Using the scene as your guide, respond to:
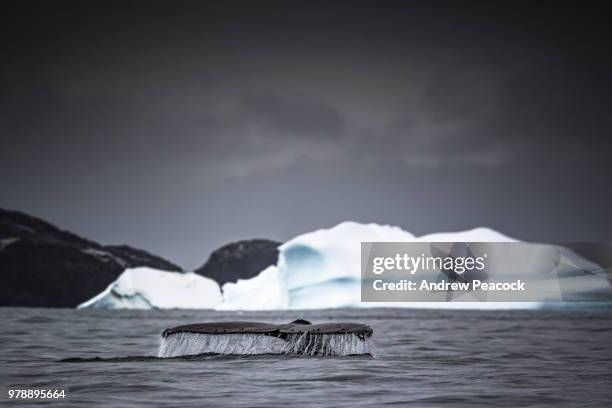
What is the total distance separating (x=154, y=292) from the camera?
90250 millimetres

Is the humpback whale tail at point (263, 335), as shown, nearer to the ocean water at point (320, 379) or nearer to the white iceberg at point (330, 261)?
the ocean water at point (320, 379)

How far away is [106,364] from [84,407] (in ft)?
24.6

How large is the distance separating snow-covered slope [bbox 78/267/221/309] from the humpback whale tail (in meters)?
66.8

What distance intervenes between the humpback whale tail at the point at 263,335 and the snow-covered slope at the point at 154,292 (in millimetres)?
66811

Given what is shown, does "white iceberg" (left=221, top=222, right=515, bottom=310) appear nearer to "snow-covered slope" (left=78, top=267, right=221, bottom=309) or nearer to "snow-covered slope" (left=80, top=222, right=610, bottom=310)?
"snow-covered slope" (left=80, top=222, right=610, bottom=310)

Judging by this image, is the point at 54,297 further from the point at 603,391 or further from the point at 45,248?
the point at 603,391

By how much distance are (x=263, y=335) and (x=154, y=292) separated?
235 ft

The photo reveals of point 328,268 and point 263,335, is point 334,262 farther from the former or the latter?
point 263,335

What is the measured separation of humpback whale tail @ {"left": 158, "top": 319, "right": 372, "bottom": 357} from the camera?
19.2 metres

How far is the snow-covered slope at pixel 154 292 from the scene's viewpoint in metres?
87.3

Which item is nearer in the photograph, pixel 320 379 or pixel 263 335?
pixel 320 379

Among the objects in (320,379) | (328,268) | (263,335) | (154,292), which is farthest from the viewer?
(154,292)

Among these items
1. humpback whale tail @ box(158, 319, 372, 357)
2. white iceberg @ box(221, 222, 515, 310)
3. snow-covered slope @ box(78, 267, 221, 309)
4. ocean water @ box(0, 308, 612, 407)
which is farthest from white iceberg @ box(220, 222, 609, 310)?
humpback whale tail @ box(158, 319, 372, 357)

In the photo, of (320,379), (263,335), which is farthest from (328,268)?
(320,379)
